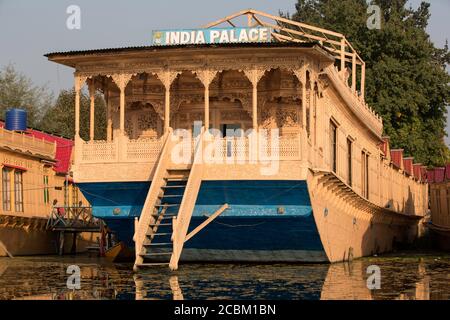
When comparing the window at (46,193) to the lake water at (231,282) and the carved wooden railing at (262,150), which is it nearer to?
the lake water at (231,282)

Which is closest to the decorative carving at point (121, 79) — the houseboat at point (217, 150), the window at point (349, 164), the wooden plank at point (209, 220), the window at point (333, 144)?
the houseboat at point (217, 150)

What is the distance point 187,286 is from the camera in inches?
794

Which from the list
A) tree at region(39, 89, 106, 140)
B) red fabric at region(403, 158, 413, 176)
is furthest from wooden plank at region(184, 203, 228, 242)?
tree at region(39, 89, 106, 140)

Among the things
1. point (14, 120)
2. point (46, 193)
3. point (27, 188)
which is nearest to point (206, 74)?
point (27, 188)

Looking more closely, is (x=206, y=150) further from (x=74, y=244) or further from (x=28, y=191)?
(x=74, y=244)

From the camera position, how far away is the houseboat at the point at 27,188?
1604 inches

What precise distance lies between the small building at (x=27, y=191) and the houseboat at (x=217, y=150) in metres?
10.8

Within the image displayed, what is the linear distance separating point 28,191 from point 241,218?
723 inches

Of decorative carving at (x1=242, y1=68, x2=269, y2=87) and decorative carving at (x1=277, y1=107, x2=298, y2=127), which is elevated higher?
decorative carving at (x1=242, y1=68, x2=269, y2=87)

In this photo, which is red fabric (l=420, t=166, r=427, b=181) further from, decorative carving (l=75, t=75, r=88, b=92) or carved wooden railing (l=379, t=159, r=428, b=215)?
decorative carving (l=75, t=75, r=88, b=92)

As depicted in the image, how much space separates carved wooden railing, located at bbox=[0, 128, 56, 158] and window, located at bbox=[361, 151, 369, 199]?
47.5 feet

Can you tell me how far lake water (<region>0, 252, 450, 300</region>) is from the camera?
1816 centimetres

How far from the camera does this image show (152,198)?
2638 centimetres
